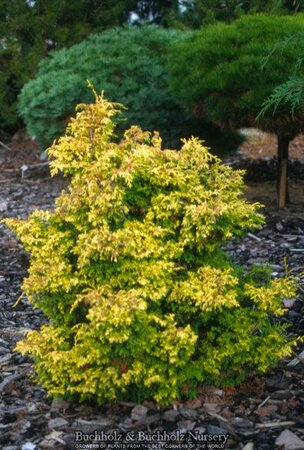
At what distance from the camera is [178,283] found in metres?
2.94

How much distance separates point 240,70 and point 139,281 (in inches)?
129

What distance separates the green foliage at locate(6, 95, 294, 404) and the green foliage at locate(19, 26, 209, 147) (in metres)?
4.24

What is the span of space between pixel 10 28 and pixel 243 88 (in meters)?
5.34

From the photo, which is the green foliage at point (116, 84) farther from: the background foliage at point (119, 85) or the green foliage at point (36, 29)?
the green foliage at point (36, 29)

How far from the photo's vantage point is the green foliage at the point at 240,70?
18.1ft

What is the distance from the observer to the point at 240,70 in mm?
5609

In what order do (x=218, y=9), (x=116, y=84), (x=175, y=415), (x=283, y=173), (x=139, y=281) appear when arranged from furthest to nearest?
(x=218, y=9) → (x=116, y=84) → (x=283, y=173) → (x=175, y=415) → (x=139, y=281)

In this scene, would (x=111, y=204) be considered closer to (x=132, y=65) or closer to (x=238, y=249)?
(x=238, y=249)

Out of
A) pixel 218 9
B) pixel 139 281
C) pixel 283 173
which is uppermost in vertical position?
pixel 218 9

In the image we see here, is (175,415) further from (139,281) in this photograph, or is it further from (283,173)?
(283,173)

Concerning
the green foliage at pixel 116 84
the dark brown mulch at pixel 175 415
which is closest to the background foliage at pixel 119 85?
the green foliage at pixel 116 84

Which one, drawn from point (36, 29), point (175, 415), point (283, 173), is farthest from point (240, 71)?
point (36, 29)

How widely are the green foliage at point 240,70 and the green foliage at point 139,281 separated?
2625 mm

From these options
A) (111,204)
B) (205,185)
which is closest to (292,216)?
(205,185)
